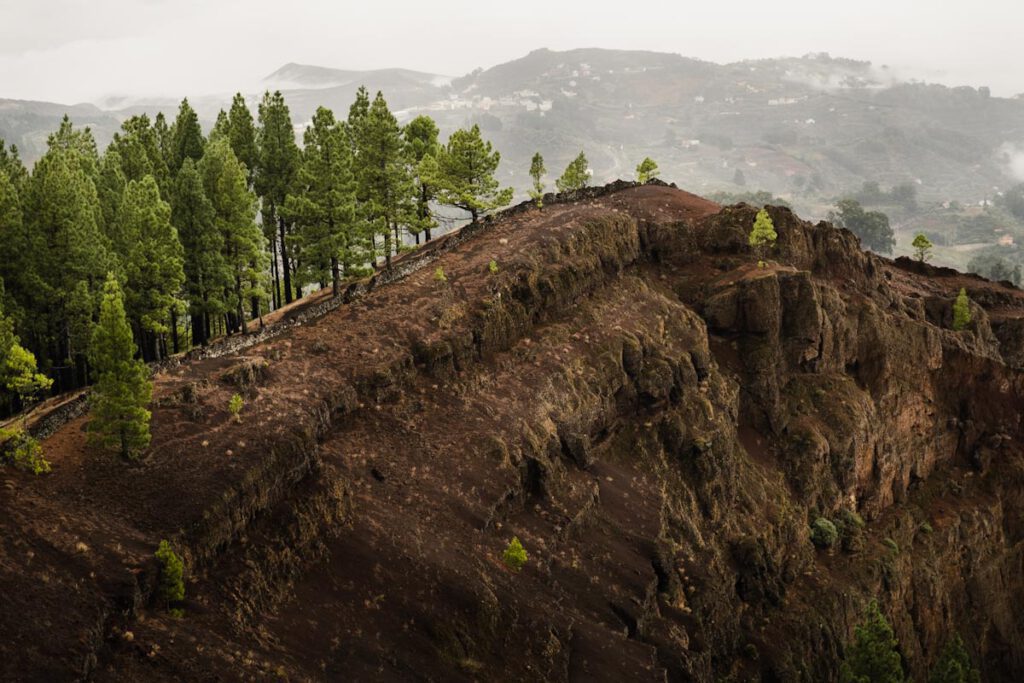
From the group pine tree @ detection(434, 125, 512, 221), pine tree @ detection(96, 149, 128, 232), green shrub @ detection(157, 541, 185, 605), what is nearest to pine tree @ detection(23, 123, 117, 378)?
pine tree @ detection(96, 149, 128, 232)

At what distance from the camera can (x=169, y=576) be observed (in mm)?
28234

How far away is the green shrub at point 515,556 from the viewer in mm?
38438

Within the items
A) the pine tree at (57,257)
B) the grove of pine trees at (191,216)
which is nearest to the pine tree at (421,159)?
the grove of pine trees at (191,216)

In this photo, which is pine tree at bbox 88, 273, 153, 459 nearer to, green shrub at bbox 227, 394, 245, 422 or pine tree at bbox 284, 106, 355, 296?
green shrub at bbox 227, 394, 245, 422

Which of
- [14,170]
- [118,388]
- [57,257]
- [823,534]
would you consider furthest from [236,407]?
[823,534]

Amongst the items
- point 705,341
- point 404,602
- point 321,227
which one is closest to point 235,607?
point 404,602

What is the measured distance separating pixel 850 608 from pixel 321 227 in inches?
1916

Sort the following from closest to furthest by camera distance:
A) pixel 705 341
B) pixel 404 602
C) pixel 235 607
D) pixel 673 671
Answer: pixel 235 607 → pixel 404 602 → pixel 673 671 → pixel 705 341

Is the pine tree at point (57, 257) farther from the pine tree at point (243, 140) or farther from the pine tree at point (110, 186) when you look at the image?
the pine tree at point (243, 140)

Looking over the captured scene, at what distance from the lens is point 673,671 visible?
40.9 m

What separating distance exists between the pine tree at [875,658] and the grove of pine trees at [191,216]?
43.4 m

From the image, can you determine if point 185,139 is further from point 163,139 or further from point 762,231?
point 762,231

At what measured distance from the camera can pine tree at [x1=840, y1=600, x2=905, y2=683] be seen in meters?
46.8

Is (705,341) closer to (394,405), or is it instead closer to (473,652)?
(394,405)
